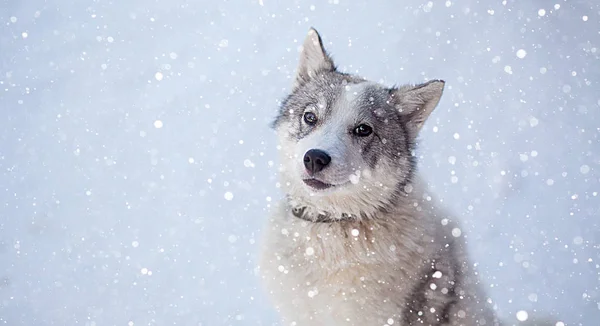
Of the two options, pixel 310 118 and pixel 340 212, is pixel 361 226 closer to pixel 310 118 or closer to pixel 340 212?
pixel 340 212

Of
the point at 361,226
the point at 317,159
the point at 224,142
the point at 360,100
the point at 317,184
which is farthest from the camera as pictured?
the point at 224,142

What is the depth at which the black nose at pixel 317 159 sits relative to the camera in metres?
2.76

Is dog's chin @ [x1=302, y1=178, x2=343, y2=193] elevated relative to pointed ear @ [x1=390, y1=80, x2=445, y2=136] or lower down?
lower down

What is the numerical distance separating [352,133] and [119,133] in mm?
4028

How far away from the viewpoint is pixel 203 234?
5402 millimetres

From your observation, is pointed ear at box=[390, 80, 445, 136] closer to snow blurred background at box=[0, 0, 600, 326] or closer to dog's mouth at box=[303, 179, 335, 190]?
dog's mouth at box=[303, 179, 335, 190]

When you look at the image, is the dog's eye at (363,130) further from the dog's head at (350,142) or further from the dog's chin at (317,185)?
the dog's chin at (317,185)

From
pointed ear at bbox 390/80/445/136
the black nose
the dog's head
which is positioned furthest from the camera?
pointed ear at bbox 390/80/445/136

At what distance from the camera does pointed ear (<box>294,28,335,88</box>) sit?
133 inches

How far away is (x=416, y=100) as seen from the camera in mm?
3166

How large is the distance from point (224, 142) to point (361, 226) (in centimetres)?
354

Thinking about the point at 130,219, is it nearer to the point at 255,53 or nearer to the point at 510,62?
the point at 255,53

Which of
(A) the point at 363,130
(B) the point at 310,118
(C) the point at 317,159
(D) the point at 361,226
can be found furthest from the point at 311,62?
(D) the point at 361,226

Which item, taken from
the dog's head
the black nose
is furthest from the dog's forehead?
the black nose
